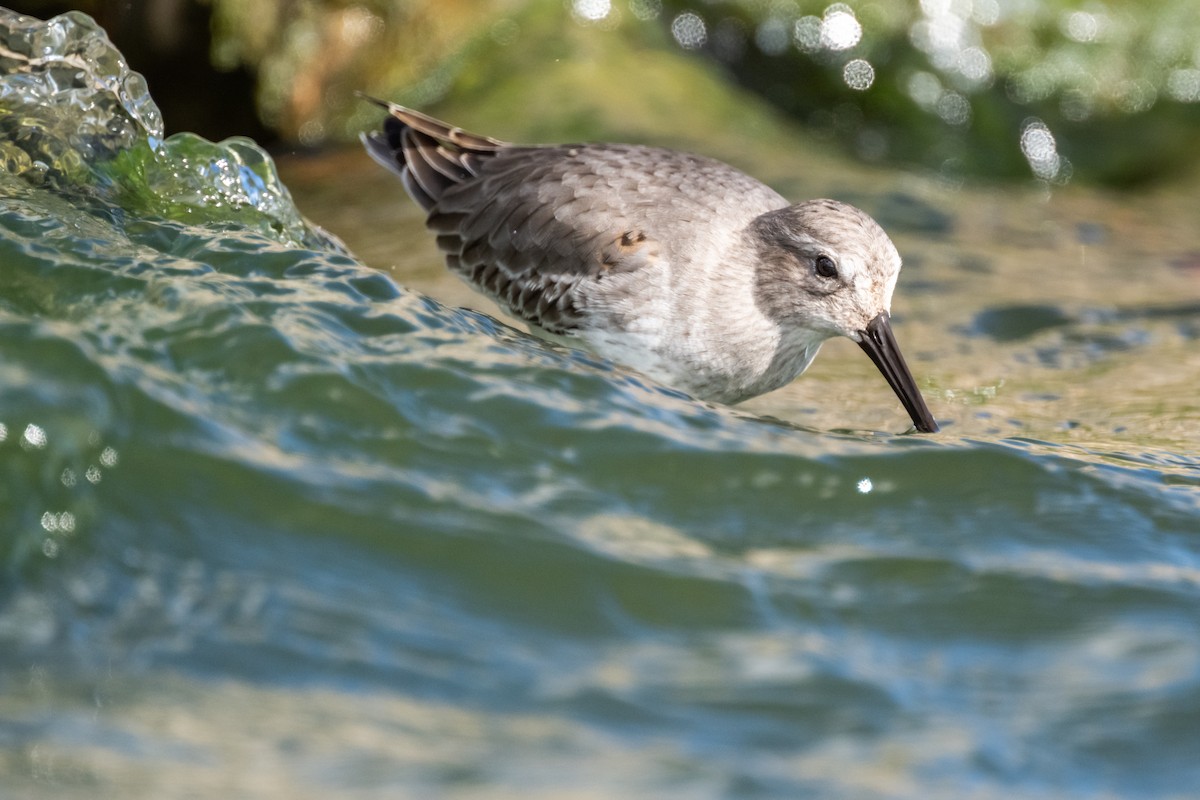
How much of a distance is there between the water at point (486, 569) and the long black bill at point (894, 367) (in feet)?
2.26

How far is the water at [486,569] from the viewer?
318cm

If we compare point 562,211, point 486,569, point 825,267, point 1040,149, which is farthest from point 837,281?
point 1040,149

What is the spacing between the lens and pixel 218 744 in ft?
10.2

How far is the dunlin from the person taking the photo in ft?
18.6

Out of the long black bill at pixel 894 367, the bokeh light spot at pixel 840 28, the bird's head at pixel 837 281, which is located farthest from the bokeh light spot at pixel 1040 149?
the long black bill at pixel 894 367

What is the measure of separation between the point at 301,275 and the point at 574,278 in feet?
4.62

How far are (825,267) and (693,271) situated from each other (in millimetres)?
539

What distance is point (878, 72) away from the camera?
1180cm

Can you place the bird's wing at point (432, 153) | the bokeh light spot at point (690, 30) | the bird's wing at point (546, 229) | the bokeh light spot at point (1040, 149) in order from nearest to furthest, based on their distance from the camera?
1. the bird's wing at point (546, 229)
2. the bird's wing at point (432, 153)
3. the bokeh light spot at point (1040, 149)
4. the bokeh light spot at point (690, 30)

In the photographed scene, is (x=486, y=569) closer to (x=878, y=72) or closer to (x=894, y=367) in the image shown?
(x=894, y=367)

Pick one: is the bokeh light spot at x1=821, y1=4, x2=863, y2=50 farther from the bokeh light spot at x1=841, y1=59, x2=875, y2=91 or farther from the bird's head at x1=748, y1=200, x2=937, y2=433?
the bird's head at x1=748, y1=200, x2=937, y2=433

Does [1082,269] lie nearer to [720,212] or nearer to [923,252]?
[923,252]

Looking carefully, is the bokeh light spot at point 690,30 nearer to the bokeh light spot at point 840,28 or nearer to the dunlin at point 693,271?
the bokeh light spot at point 840,28

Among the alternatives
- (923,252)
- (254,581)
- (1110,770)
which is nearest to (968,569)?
(1110,770)
